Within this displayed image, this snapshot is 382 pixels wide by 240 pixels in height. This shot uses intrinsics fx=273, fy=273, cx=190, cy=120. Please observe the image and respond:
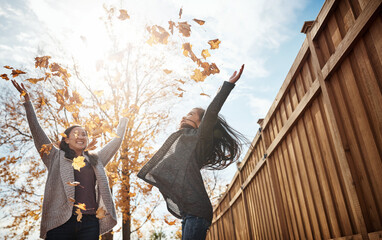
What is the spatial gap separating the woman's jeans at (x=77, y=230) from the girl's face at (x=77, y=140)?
74 centimetres

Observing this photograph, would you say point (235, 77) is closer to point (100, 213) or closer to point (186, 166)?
point (186, 166)

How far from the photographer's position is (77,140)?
289cm

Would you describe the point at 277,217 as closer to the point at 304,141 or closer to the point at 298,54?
the point at 304,141

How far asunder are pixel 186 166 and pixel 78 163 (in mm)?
1188

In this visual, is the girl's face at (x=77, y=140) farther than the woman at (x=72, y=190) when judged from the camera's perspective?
Yes

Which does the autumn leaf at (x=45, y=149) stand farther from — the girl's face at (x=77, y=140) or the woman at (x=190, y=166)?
the woman at (x=190, y=166)

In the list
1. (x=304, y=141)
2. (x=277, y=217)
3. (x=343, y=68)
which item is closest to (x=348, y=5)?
(x=343, y=68)

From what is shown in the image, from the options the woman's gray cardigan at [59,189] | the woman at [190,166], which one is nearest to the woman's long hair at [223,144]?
the woman at [190,166]

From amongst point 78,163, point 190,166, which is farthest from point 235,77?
point 78,163

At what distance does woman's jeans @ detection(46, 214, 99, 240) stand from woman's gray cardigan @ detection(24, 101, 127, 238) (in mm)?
57

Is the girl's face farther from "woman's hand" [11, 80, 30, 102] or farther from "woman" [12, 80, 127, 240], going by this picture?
"woman's hand" [11, 80, 30, 102]

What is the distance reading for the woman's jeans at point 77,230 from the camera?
2332mm

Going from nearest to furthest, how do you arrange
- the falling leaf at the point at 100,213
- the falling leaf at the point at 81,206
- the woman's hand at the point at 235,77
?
the woman's hand at the point at 235,77 < the falling leaf at the point at 81,206 < the falling leaf at the point at 100,213

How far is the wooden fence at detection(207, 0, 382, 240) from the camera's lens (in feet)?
5.01
